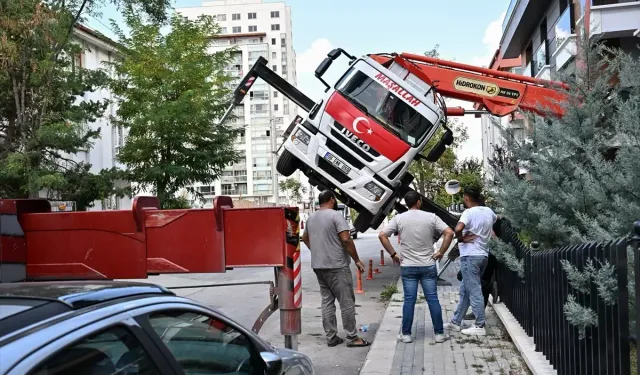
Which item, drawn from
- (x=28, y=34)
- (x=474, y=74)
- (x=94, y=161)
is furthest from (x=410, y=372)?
(x=94, y=161)

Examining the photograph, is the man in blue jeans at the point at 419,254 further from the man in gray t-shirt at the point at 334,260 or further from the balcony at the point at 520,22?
the balcony at the point at 520,22

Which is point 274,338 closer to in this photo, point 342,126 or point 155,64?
point 342,126

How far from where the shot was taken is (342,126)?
12.1m

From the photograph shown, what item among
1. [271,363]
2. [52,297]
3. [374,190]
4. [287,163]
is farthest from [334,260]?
[52,297]

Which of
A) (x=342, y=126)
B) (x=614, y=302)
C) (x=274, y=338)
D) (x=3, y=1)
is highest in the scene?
(x=3, y=1)

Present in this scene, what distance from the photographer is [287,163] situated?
12.7 m

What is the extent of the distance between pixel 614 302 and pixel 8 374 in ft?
11.1

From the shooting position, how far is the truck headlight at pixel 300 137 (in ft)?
40.3

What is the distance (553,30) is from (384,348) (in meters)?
17.8

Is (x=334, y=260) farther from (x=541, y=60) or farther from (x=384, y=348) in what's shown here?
(x=541, y=60)

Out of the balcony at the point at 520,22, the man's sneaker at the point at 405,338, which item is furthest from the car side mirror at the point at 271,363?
the balcony at the point at 520,22

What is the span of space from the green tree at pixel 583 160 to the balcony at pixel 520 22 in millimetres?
17328

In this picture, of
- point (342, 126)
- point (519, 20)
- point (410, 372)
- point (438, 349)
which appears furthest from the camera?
point (519, 20)

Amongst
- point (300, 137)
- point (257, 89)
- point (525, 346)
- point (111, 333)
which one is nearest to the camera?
point (111, 333)
